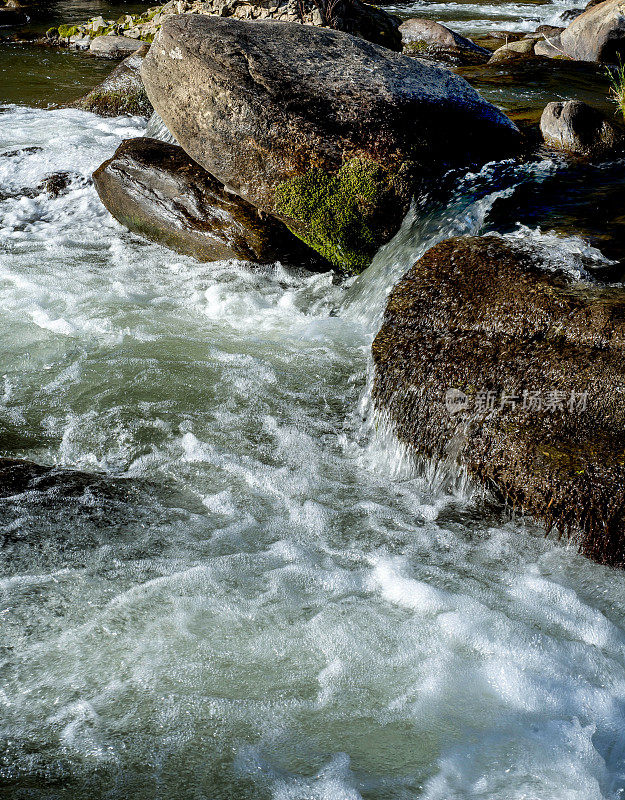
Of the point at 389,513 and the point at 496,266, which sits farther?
the point at 496,266

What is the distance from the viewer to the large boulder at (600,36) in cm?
1130

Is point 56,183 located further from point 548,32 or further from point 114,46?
point 548,32

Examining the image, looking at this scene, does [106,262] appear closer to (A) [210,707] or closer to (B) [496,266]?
(B) [496,266]

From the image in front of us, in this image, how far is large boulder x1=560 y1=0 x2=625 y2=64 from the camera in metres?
11.3

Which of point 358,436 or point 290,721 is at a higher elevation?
point 358,436

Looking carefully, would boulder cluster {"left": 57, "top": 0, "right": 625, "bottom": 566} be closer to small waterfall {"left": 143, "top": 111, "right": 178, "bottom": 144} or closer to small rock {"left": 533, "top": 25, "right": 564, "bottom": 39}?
small waterfall {"left": 143, "top": 111, "right": 178, "bottom": 144}

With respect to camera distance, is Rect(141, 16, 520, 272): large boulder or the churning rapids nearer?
the churning rapids

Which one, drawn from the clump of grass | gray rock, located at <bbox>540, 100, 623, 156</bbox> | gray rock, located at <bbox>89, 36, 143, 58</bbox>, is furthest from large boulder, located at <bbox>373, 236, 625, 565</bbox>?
gray rock, located at <bbox>89, 36, 143, 58</bbox>

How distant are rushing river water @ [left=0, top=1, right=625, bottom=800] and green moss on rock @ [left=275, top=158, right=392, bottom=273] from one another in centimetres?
119

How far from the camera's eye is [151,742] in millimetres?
2186

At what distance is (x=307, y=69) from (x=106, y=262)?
2512 mm

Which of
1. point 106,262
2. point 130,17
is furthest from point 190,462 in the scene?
point 130,17

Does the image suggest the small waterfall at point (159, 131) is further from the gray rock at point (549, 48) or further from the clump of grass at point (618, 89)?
the gray rock at point (549, 48)

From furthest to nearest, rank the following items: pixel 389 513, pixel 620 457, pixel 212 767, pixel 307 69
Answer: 1. pixel 307 69
2. pixel 389 513
3. pixel 620 457
4. pixel 212 767
